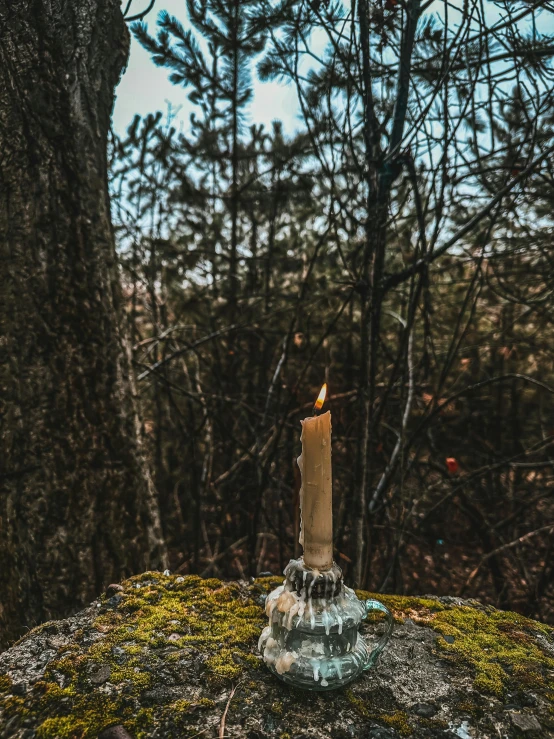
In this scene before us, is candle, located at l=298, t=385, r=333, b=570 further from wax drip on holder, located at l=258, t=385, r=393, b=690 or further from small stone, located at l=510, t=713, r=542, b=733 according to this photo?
small stone, located at l=510, t=713, r=542, b=733

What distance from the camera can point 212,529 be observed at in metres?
3.64

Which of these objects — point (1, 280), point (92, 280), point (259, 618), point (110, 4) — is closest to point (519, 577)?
point (259, 618)

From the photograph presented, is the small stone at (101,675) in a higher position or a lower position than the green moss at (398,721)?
higher

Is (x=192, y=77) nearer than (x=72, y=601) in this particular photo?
No

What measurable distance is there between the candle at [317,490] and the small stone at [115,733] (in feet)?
1.19

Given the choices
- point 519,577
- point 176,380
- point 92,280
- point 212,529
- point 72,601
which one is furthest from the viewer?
point 176,380

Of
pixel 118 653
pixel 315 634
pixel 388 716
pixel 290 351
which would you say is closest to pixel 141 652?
pixel 118 653

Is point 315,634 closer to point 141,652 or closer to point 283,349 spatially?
point 141,652

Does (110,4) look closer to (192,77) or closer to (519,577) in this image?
(192,77)

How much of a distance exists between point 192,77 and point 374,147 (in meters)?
1.75

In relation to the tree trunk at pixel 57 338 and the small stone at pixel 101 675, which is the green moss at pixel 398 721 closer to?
the small stone at pixel 101 675

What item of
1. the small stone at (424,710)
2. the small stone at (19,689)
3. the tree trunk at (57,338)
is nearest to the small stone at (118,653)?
the small stone at (19,689)

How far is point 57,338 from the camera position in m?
1.49

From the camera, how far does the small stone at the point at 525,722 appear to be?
2.31 feet
